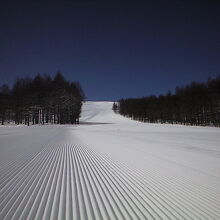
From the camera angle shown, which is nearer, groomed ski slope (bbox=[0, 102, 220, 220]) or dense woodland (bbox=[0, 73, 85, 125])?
groomed ski slope (bbox=[0, 102, 220, 220])

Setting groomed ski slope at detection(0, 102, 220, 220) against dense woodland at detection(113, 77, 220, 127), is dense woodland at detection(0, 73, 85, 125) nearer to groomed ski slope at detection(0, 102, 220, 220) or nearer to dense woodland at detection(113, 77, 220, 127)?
dense woodland at detection(113, 77, 220, 127)

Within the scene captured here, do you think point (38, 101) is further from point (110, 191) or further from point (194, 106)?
point (110, 191)

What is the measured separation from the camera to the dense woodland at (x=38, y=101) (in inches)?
2217

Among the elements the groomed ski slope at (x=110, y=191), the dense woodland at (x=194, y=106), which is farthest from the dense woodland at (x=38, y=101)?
the groomed ski slope at (x=110, y=191)

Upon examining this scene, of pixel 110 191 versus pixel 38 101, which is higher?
pixel 38 101

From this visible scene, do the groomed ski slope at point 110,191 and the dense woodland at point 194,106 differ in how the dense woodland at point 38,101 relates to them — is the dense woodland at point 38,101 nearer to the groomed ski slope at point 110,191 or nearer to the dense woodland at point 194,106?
the dense woodland at point 194,106

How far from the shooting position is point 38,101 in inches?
2250

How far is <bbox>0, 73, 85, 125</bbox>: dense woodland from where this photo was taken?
56312 mm

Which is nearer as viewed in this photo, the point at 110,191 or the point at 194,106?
the point at 110,191

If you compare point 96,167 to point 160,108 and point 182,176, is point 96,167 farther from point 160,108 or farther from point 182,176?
point 160,108

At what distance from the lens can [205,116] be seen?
55.6m

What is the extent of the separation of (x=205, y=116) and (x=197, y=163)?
5244 centimetres

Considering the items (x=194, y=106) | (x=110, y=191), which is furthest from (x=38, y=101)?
(x=110, y=191)

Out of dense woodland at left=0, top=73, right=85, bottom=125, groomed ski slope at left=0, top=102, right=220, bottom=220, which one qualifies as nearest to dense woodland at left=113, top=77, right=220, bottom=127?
dense woodland at left=0, top=73, right=85, bottom=125
